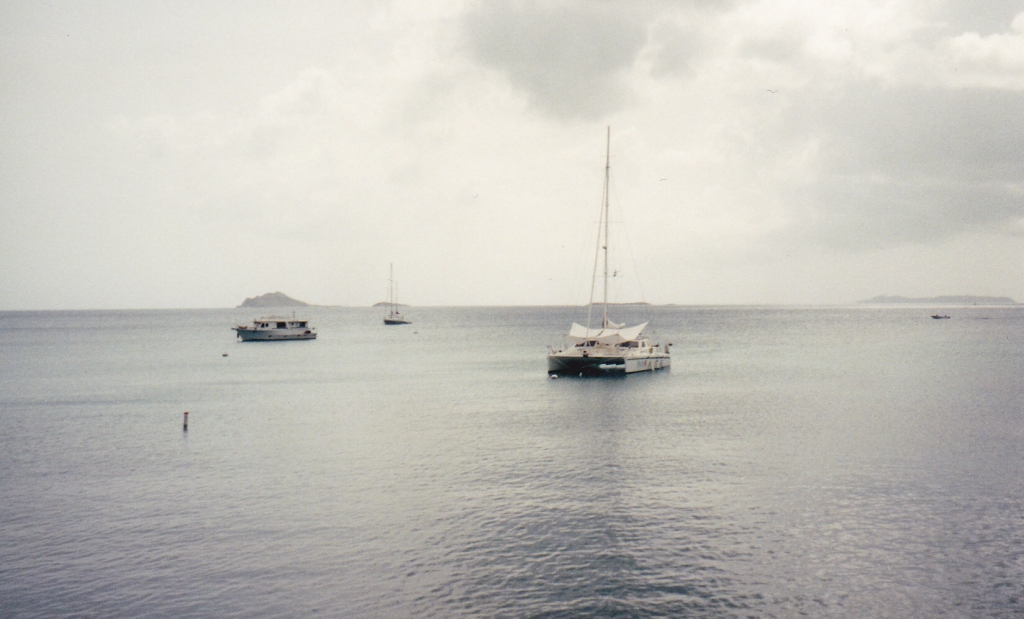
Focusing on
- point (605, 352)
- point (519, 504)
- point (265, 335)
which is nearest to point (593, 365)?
point (605, 352)

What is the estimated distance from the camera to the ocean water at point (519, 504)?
68.6ft

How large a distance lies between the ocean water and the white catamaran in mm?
→ 14344

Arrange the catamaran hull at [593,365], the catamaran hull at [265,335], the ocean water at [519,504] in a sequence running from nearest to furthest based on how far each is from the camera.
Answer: the ocean water at [519,504] < the catamaran hull at [593,365] < the catamaran hull at [265,335]

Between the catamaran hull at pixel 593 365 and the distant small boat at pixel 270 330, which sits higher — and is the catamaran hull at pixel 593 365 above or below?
below

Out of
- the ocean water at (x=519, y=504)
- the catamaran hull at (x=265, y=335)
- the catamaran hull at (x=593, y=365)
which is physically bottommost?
the ocean water at (x=519, y=504)

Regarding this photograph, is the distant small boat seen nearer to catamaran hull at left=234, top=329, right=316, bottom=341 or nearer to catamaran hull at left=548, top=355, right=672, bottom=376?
catamaran hull at left=234, top=329, right=316, bottom=341

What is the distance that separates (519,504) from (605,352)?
53.6 m

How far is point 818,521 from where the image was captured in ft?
89.6

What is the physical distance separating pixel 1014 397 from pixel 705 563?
1971 inches

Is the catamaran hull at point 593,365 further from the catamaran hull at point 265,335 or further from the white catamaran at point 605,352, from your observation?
the catamaran hull at point 265,335

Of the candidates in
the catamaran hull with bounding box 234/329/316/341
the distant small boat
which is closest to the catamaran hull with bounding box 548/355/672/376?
the catamaran hull with bounding box 234/329/316/341

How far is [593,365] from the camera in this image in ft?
261

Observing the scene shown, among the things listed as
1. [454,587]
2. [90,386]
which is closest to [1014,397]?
[454,587]

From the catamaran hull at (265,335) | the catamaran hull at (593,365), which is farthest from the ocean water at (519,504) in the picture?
the catamaran hull at (265,335)
